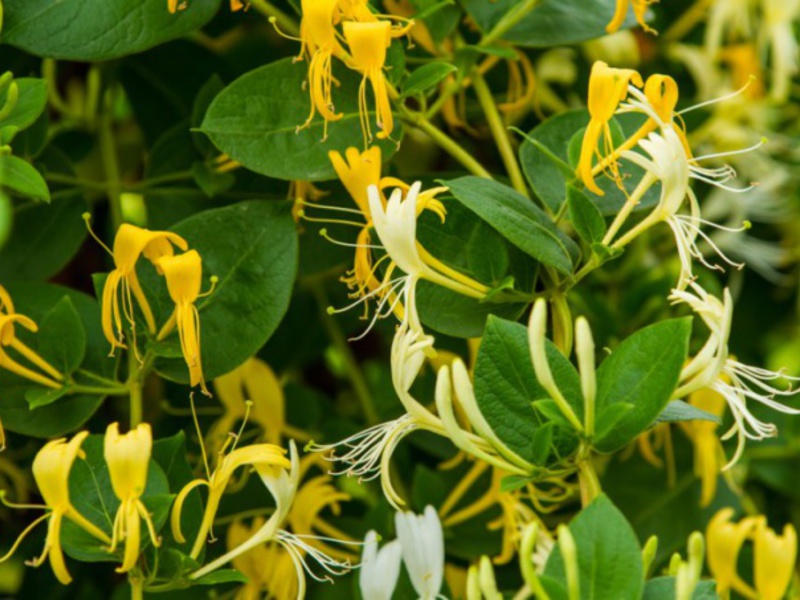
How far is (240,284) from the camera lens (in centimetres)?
60

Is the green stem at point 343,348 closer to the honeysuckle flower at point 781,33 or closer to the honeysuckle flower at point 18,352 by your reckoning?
the honeysuckle flower at point 18,352

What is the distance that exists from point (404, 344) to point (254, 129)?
14 cm

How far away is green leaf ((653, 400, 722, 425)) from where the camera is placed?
517 mm

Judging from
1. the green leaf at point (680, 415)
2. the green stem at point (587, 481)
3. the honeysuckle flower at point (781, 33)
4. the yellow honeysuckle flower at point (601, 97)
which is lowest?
the honeysuckle flower at point (781, 33)

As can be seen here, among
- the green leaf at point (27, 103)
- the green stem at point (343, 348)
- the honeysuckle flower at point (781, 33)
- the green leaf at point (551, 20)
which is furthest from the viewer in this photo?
the honeysuckle flower at point (781, 33)

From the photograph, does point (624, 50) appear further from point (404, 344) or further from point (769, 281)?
point (404, 344)

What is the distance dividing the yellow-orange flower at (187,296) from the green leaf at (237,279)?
0.03m

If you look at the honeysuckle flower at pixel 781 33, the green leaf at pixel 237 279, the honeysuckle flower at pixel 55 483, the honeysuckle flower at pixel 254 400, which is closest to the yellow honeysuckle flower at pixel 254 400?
the honeysuckle flower at pixel 254 400

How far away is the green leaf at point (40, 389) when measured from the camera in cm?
59

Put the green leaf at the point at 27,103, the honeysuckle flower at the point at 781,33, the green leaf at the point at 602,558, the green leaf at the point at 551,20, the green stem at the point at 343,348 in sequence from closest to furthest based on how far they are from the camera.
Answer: the green leaf at the point at 602,558 → the green leaf at the point at 27,103 → the green leaf at the point at 551,20 → the green stem at the point at 343,348 → the honeysuckle flower at the point at 781,33

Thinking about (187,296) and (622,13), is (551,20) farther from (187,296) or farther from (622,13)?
(187,296)

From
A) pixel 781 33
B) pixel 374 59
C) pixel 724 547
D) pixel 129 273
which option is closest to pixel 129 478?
pixel 129 273

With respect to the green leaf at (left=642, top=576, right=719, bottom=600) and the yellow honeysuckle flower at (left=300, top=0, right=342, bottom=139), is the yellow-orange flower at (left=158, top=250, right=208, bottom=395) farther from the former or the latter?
the green leaf at (left=642, top=576, right=719, bottom=600)

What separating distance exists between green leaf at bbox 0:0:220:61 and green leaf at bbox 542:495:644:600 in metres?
0.31
